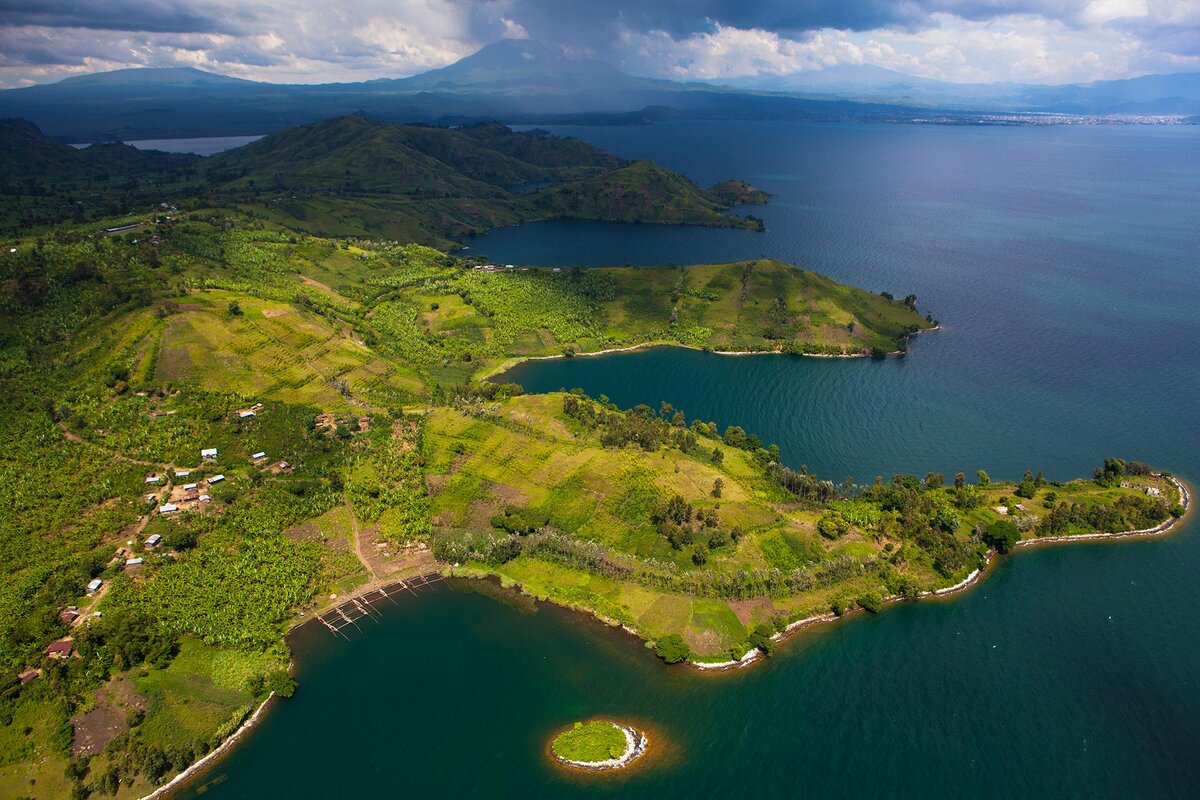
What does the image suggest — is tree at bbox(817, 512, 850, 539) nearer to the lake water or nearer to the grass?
the lake water

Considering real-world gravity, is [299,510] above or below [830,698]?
above

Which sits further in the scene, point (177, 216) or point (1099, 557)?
point (177, 216)

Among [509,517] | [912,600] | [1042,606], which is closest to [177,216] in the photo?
[509,517]

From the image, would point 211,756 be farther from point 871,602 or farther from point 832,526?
point 832,526

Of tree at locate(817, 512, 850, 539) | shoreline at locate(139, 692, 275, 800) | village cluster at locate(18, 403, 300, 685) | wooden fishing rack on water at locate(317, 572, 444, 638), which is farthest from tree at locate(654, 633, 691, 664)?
village cluster at locate(18, 403, 300, 685)

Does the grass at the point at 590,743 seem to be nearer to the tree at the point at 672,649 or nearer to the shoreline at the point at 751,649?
the shoreline at the point at 751,649

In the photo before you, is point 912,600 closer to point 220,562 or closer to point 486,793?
point 486,793

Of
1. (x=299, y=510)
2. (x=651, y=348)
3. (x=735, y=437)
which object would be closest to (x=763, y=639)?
(x=735, y=437)
